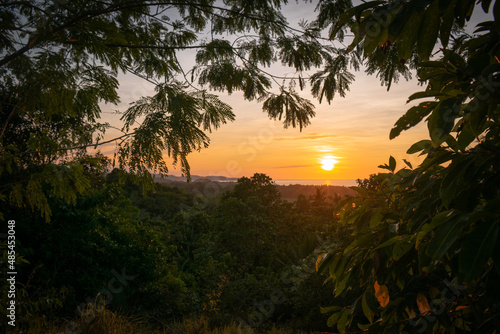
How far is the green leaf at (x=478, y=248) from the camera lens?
802mm

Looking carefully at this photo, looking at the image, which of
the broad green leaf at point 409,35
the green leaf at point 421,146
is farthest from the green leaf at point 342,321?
the broad green leaf at point 409,35

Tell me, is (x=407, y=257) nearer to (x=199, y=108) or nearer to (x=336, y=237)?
(x=199, y=108)

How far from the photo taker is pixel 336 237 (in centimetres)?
701

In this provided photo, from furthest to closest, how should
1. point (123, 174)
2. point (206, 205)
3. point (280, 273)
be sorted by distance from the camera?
point (206, 205) → point (280, 273) → point (123, 174)

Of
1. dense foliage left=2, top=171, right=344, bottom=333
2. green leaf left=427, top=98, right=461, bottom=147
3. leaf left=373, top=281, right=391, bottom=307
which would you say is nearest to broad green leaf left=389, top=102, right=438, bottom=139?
green leaf left=427, top=98, right=461, bottom=147

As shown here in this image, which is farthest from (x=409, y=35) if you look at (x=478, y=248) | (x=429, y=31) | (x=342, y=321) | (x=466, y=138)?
(x=342, y=321)

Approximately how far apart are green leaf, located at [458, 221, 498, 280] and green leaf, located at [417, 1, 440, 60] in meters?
0.54

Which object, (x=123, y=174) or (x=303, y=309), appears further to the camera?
(x=303, y=309)

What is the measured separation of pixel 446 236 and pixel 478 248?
0.27 ft

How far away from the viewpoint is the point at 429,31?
3.30 feet

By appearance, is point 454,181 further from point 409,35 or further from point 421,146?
point 409,35

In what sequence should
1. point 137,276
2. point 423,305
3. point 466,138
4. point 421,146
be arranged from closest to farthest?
point 466,138, point 421,146, point 423,305, point 137,276

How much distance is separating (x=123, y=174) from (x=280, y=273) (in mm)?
5815

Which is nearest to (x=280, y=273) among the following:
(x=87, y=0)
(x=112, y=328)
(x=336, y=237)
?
(x=336, y=237)
